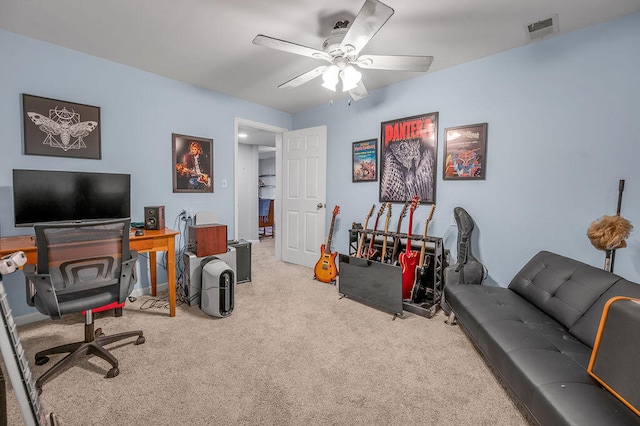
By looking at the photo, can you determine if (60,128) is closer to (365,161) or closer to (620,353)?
(365,161)

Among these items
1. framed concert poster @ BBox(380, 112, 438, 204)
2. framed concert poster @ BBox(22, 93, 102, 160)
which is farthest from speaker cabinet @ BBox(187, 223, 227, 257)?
framed concert poster @ BBox(380, 112, 438, 204)

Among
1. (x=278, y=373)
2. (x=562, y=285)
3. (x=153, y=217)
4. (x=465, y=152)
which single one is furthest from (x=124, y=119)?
(x=562, y=285)

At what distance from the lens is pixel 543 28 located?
7.30 feet

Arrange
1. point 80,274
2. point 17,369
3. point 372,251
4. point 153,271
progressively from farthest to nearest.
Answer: point 372,251 < point 153,271 < point 80,274 < point 17,369

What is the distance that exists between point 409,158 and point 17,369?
11.1 feet

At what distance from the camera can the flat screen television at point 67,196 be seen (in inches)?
87.1

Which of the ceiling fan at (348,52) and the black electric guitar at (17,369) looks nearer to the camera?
the black electric guitar at (17,369)

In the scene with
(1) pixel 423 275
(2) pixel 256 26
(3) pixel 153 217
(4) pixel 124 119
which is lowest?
(1) pixel 423 275

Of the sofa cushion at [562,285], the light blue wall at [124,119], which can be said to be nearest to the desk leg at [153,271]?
the light blue wall at [124,119]

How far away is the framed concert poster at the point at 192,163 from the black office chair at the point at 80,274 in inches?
64.8

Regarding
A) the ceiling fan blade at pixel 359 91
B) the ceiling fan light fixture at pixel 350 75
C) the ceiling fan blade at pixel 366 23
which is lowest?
the ceiling fan light fixture at pixel 350 75

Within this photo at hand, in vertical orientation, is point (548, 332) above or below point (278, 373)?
above

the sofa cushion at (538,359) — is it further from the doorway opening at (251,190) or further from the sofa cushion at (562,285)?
the doorway opening at (251,190)

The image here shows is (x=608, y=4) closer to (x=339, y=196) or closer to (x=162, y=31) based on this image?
(x=339, y=196)
